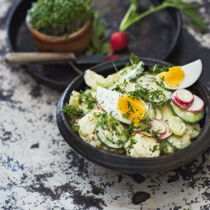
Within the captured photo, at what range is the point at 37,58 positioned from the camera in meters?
2.99

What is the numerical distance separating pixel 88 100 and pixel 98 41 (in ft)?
3.91

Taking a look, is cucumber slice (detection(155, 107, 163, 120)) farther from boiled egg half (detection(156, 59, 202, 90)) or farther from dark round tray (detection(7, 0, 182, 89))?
dark round tray (detection(7, 0, 182, 89))

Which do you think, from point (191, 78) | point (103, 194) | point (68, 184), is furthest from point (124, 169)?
point (191, 78)

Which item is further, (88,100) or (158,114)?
(88,100)

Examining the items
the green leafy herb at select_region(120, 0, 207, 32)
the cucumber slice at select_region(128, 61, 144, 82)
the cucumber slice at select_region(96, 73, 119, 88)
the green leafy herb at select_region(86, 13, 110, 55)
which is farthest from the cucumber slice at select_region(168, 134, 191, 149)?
the green leafy herb at select_region(120, 0, 207, 32)

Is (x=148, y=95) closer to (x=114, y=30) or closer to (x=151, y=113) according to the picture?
(x=151, y=113)

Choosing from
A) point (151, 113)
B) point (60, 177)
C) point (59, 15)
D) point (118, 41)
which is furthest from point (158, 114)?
point (59, 15)

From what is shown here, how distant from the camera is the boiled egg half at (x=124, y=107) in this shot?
7.04 feet

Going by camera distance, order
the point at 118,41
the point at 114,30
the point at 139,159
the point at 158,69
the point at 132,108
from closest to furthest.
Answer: the point at 139,159 → the point at 132,108 → the point at 158,69 → the point at 118,41 → the point at 114,30

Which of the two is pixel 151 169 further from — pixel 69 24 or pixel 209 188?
pixel 69 24

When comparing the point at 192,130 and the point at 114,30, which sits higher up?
the point at 192,130

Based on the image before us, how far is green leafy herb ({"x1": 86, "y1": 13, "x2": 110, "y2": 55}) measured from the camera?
Answer: 3.32m

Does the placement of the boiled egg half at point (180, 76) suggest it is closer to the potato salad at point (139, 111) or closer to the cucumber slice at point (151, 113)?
the potato salad at point (139, 111)

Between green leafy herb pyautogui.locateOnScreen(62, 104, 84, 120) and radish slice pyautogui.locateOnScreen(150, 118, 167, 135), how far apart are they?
19.1 inches
